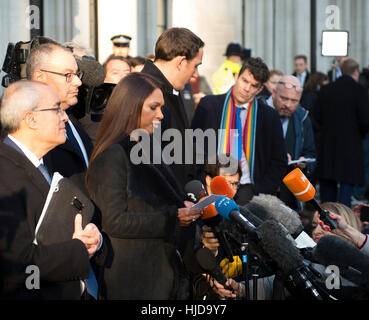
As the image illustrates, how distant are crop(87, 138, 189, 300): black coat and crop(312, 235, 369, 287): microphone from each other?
0.80m

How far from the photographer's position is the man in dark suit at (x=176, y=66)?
5.04 m

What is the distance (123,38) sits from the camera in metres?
11.4

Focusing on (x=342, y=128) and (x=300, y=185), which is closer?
(x=300, y=185)

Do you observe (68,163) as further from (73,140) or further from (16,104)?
(16,104)

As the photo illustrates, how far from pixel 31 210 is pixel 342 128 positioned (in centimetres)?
749

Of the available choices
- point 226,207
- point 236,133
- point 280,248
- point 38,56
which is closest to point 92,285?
point 226,207


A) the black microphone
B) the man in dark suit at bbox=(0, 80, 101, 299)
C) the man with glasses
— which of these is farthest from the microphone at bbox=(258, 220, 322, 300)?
the man with glasses

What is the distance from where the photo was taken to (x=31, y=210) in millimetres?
3348

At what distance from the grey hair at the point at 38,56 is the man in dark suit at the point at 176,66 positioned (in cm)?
78

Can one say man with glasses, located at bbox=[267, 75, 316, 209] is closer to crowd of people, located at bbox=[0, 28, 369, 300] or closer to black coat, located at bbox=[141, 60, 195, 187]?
A: crowd of people, located at bbox=[0, 28, 369, 300]

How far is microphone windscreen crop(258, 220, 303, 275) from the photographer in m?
3.70

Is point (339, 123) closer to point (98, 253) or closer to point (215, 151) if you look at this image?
point (215, 151)
